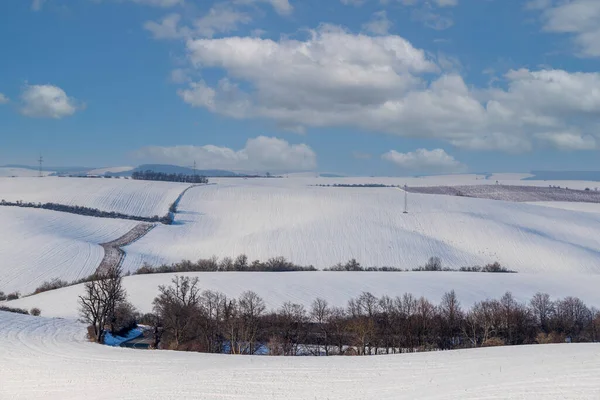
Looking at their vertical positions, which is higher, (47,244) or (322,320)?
(47,244)

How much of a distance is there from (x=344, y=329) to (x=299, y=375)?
15994 millimetres

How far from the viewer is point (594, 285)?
64.1 meters

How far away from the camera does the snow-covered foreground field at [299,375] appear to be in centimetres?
2041

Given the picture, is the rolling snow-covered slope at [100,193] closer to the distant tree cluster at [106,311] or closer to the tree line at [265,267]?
the tree line at [265,267]

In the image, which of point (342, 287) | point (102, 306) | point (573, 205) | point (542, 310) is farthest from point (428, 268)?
point (573, 205)

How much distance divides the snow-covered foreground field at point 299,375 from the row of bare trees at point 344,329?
22.6 ft

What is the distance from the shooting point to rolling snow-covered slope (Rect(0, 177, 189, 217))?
123812 mm

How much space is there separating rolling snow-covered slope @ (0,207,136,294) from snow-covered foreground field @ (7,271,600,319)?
13.0 m

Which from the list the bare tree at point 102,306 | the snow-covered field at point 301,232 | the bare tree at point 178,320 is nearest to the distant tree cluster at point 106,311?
the bare tree at point 102,306

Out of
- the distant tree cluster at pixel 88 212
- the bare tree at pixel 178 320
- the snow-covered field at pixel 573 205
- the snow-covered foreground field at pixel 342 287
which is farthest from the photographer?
the snow-covered field at pixel 573 205

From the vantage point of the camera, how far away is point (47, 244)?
8431 cm

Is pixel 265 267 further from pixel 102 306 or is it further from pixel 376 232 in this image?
pixel 102 306

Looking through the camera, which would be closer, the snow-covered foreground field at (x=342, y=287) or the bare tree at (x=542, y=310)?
the bare tree at (x=542, y=310)

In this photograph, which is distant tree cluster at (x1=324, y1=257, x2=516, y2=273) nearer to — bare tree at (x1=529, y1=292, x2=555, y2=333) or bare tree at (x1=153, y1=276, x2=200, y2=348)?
bare tree at (x1=529, y1=292, x2=555, y2=333)
